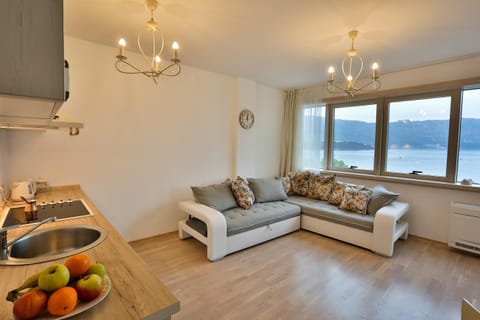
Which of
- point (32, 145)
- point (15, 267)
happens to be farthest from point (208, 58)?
point (15, 267)

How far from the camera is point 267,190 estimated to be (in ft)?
12.7

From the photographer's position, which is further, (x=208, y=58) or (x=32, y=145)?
(x=208, y=58)

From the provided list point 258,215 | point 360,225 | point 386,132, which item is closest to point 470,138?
point 386,132

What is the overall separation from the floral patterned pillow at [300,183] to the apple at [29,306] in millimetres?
4069

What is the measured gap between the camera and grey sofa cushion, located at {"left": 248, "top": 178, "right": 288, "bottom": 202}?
3.77 m

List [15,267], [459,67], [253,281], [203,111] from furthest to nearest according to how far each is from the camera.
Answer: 1. [203,111]
2. [459,67]
3. [253,281]
4. [15,267]

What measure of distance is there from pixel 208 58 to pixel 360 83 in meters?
2.71

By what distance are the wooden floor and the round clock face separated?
2.16 m

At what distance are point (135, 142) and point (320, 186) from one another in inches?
124

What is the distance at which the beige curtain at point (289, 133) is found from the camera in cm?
491

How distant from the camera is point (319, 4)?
6.35ft

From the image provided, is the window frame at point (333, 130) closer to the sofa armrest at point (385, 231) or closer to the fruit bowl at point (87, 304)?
the sofa armrest at point (385, 231)

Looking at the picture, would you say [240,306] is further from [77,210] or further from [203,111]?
[203,111]

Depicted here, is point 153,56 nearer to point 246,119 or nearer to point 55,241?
point 55,241
